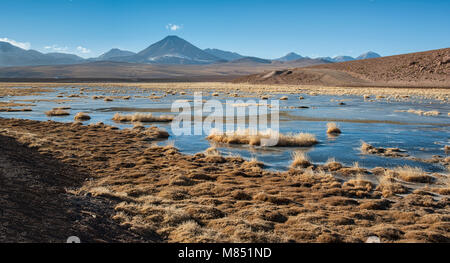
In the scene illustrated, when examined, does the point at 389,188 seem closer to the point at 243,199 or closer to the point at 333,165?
the point at 333,165

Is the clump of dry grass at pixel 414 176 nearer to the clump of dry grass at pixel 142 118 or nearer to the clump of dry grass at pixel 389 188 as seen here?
the clump of dry grass at pixel 389 188

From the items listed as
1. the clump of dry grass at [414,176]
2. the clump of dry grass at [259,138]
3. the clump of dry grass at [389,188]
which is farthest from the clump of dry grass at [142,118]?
the clump of dry grass at [389,188]

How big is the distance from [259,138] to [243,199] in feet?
27.5

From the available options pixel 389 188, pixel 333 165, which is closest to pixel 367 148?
pixel 333 165

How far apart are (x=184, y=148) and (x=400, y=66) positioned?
96796 mm

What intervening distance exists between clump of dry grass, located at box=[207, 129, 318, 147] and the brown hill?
7818 centimetres

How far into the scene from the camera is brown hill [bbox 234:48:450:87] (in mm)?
88188

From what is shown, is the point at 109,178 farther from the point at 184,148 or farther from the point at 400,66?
the point at 400,66

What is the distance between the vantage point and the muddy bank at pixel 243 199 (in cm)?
712

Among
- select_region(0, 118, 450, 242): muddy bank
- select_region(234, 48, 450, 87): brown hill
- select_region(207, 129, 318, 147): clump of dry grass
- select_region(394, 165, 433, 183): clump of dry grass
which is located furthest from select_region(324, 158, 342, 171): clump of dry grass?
select_region(234, 48, 450, 87): brown hill

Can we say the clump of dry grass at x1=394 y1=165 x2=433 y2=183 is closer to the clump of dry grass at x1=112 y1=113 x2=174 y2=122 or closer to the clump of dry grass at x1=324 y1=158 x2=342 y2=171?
the clump of dry grass at x1=324 y1=158 x2=342 y2=171

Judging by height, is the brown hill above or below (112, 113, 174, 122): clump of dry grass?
above

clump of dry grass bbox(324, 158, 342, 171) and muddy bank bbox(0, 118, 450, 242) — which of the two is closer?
muddy bank bbox(0, 118, 450, 242)
